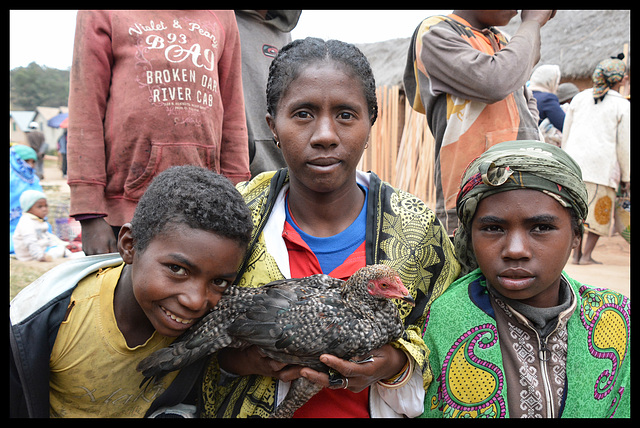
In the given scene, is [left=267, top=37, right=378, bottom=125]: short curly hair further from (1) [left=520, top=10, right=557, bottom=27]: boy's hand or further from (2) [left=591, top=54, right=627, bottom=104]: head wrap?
(2) [left=591, top=54, right=627, bottom=104]: head wrap

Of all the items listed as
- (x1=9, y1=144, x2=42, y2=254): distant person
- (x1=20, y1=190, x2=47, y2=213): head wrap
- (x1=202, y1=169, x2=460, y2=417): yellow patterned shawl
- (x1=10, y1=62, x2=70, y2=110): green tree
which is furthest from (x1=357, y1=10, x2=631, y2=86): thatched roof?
(x1=10, y1=62, x2=70, y2=110): green tree

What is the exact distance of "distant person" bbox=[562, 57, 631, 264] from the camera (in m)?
7.67

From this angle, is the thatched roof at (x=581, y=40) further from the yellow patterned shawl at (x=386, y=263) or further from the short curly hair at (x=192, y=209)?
the short curly hair at (x=192, y=209)

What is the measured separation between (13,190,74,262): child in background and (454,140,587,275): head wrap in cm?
821

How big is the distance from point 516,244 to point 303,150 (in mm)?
1031

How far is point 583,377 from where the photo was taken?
6.50ft

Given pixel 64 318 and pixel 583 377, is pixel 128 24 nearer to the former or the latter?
pixel 64 318

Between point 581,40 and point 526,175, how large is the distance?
15.3 meters

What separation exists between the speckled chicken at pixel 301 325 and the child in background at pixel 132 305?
0.10 m

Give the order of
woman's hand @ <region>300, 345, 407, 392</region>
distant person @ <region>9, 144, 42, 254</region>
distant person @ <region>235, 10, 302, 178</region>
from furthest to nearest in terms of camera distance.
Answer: distant person @ <region>9, 144, 42, 254</region> → distant person @ <region>235, 10, 302, 178</region> → woman's hand @ <region>300, 345, 407, 392</region>

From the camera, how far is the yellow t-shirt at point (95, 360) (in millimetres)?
1976

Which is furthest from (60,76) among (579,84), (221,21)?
(221,21)

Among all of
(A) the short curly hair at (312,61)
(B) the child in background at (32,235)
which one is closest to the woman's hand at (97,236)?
(A) the short curly hair at (312,61)

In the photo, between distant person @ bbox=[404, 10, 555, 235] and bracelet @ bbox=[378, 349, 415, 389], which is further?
distant person @ bbox=[404, 10, 555, 235]
